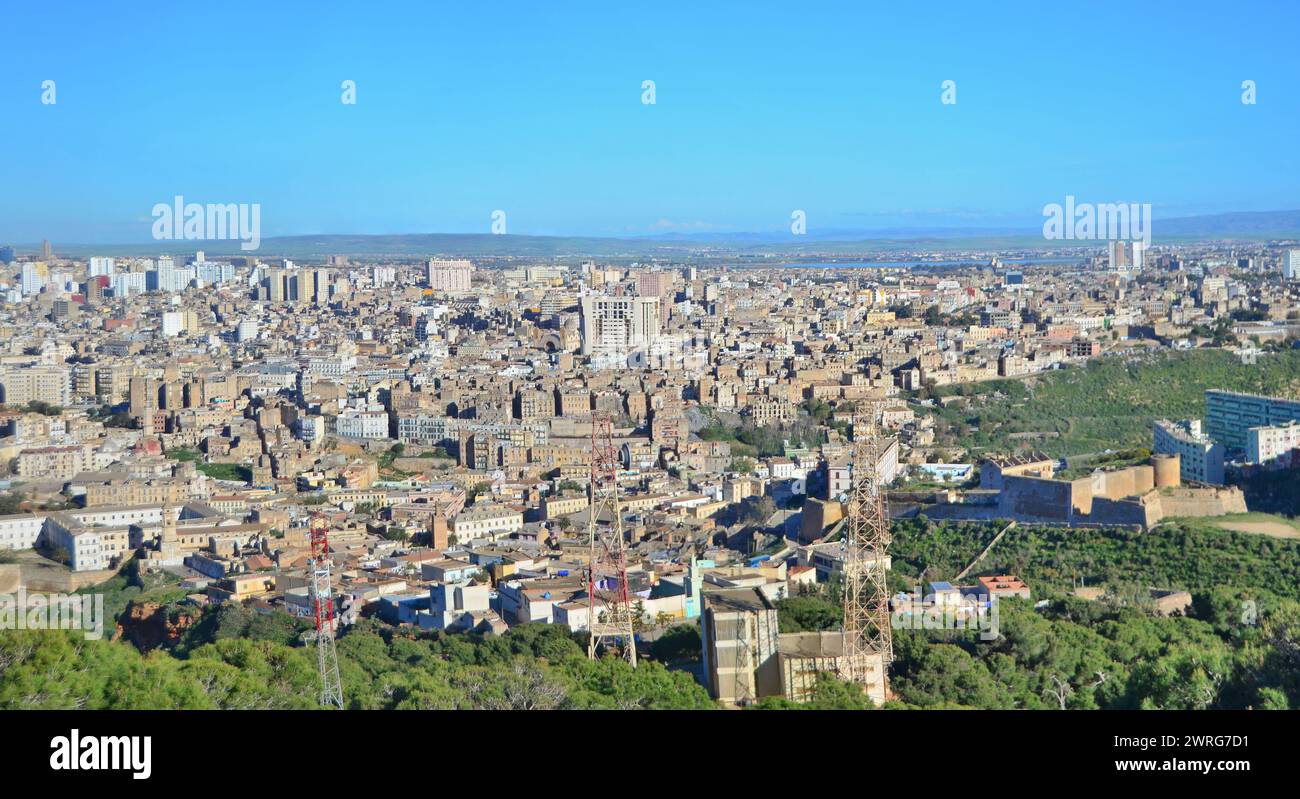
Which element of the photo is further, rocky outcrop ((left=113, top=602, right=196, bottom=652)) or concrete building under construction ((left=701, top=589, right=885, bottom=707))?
rocky outcrop ((left=113, top=602, right=196, bottom=652))

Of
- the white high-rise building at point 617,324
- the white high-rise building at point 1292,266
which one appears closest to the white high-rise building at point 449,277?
the white high-rise building at point 617,324

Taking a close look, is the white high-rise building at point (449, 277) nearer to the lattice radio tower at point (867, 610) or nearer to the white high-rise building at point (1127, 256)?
the white high-rise building at point (1127, 256)

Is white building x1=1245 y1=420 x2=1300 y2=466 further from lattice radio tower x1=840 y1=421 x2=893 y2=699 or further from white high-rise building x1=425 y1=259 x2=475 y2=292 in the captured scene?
white high-rise building x1=425 y1=259 x2=475 y2=292

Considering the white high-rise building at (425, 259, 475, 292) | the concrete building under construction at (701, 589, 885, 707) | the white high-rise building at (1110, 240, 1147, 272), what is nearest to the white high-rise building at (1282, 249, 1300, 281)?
the white high-rise building at (1110, 240, 1147, 272)

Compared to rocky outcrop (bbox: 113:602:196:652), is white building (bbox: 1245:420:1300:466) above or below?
above

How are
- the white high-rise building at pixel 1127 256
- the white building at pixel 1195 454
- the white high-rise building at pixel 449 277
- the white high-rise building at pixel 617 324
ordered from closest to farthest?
the white building at pixel 1195 454
the white high-rise building at pixel 617 324
the white high-rise building at pixel 1127 256
the white high-rise building at pixel 449 277

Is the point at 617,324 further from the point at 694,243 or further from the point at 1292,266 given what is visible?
the point at 694,243

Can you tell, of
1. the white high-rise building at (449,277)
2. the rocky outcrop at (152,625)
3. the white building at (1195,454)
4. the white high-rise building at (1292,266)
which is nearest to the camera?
the rocky outcrop at (152,625)

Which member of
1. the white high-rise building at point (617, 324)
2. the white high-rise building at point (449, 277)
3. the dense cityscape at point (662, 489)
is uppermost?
the white high-rise building at point (449, 277)
